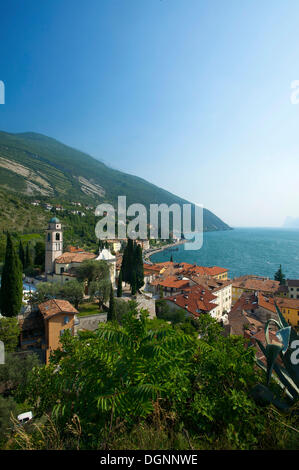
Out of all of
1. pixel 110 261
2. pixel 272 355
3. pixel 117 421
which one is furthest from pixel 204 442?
pixel 110 261

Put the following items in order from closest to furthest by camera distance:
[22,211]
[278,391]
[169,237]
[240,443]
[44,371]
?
[240,443] → [278,391] → [44,371] → [22,211] → [169,237]

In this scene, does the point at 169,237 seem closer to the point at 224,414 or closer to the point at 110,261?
the point at 110,261

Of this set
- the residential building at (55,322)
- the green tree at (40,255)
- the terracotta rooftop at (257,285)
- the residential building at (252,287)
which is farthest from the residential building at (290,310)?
the green tree at (40,255)

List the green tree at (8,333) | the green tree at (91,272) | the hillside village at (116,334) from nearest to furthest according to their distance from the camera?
1. the hillside village at (116,334)
2. the green tree at (8,333)
3. the green tree at (91,272)

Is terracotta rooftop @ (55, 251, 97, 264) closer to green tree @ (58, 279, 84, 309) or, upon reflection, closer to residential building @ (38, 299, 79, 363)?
green tree @ (58, 279, 84, 309)

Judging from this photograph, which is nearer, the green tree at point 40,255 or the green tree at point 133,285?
the green tree at point 133,285

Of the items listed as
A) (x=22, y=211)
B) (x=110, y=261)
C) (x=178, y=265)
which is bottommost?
(x=178, y=265)

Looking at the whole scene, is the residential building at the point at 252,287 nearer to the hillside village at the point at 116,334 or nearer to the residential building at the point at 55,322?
the hillside village at the point at 116,334

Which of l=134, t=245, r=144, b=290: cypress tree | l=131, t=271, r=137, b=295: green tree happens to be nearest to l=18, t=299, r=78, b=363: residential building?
l=131, t=271, r=137, b=295: green tree
